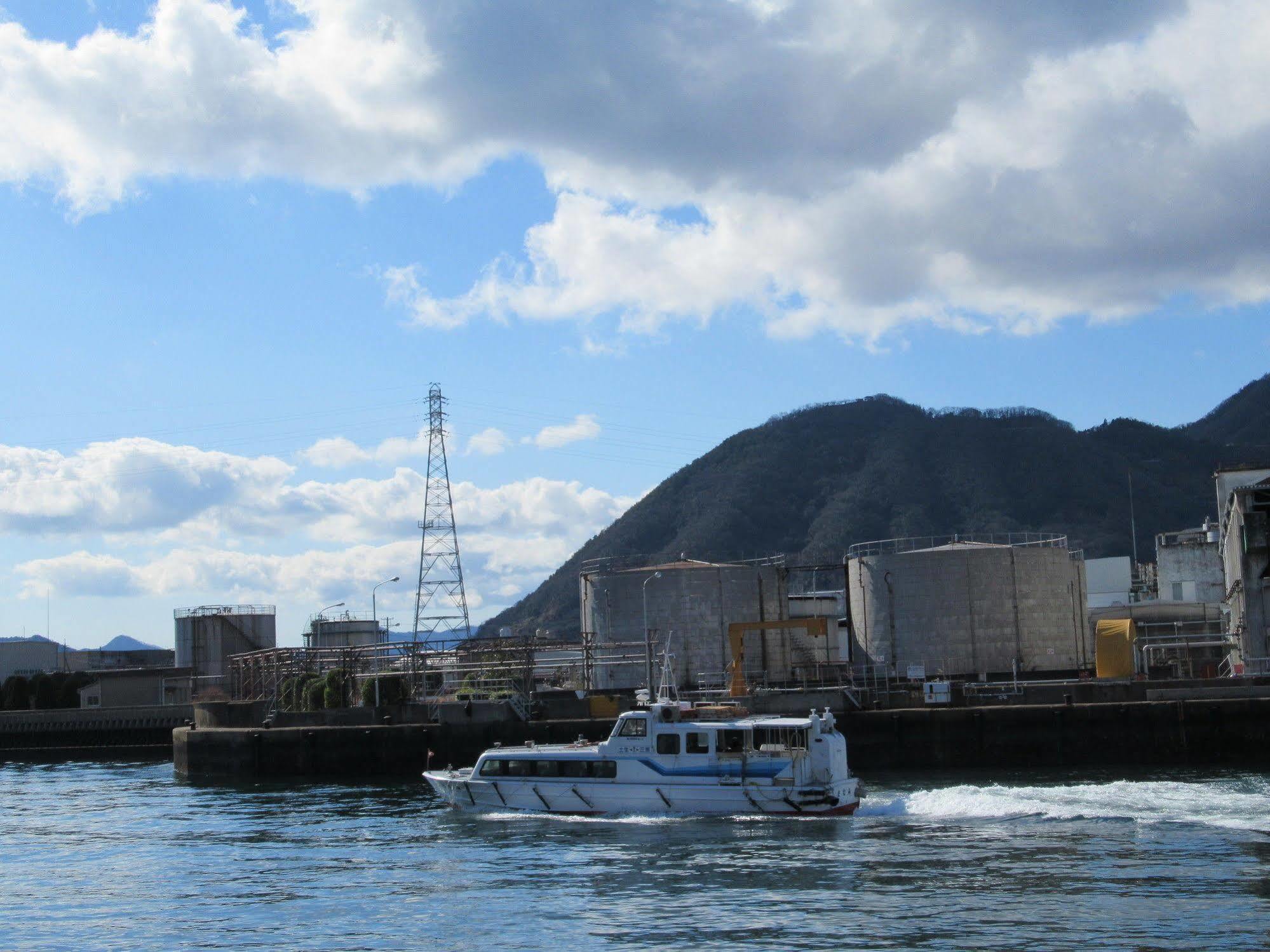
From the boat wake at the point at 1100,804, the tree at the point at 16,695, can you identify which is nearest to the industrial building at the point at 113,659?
the tree at the point at 16,695

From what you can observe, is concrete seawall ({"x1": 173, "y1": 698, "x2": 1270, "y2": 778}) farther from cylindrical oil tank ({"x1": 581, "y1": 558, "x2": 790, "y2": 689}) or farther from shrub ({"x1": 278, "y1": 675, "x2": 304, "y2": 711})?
cylindrical oil tank ({"x1": 581, "y1": 558, "x2": 790, "y2": 689})

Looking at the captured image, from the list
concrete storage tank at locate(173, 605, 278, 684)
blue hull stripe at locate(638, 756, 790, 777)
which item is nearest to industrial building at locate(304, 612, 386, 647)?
concrete storage tank at locate(173, 605, 278, 684)

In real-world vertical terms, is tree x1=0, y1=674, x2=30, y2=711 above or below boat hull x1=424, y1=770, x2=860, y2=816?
above

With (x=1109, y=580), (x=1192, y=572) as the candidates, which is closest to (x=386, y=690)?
(x=1192, y=572)

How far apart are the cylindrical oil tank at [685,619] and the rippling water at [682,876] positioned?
28021 mm

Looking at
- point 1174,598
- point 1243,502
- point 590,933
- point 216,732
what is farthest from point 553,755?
point 1174,598

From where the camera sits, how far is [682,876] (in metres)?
31.4

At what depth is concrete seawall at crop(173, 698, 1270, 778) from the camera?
53625 mm

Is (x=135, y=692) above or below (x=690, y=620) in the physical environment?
below

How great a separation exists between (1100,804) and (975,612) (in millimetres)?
34591

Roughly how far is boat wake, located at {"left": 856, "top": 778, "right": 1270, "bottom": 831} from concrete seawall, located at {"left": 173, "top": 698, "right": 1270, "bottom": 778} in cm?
1017

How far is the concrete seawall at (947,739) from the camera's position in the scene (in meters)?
53.6

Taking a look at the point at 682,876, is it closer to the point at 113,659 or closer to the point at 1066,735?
the point at 1066,735

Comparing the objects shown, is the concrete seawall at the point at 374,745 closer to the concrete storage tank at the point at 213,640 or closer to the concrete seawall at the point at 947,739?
the concrete seawall at the point at 947,739
